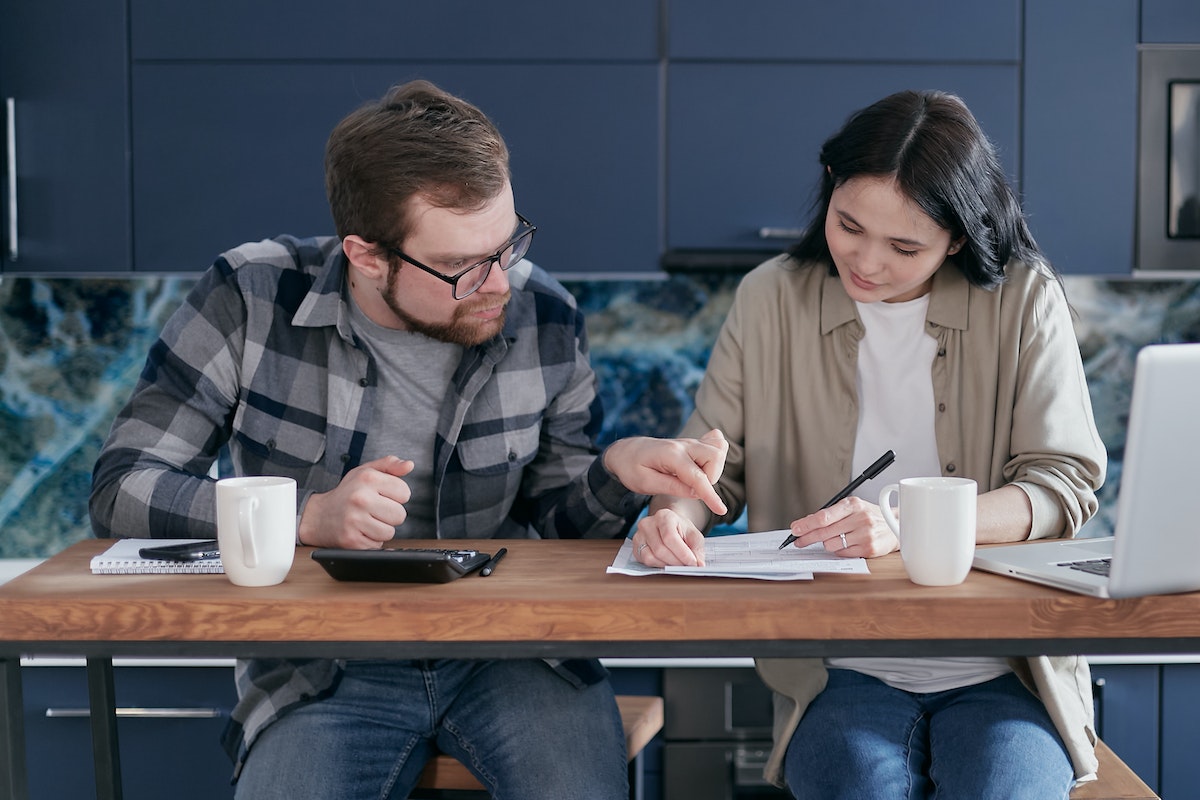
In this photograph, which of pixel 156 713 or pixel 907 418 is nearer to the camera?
pixel 907 418

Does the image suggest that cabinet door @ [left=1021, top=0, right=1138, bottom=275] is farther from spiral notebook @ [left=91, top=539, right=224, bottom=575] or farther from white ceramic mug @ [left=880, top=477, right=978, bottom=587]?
spiral notebook @ [left=91, top=539, right=224, bottom=575]

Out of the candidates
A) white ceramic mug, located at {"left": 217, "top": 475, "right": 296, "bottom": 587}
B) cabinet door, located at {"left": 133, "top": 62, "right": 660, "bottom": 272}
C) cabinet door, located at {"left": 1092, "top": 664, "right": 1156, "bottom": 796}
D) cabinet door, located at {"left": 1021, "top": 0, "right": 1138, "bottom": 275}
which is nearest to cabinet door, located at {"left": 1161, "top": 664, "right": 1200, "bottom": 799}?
cabinet door, located at {"left": 1092, "top": 664, "right": 1156, "bottom": 796}

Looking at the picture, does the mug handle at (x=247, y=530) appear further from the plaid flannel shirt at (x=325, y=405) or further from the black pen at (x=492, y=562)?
the plaid flannel shirt at (x=325, y=405)

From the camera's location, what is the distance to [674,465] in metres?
1.53

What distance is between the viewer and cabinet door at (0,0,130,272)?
247 cm

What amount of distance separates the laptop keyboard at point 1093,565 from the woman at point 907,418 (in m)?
0.19

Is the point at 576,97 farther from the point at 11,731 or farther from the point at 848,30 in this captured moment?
the point at 11,731

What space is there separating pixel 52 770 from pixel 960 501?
6.46 feet

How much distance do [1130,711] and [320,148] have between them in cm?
200

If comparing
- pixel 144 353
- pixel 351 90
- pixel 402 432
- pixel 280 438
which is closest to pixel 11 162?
pixel 144 353

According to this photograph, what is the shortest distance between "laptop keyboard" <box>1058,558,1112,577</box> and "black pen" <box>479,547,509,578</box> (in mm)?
654

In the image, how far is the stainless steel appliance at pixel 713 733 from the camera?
2.34m

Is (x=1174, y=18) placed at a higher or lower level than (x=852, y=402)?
higher

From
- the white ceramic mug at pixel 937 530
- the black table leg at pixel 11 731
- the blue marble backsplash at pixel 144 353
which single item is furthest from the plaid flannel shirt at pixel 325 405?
the blue marble backsplash at pixel 144 353
